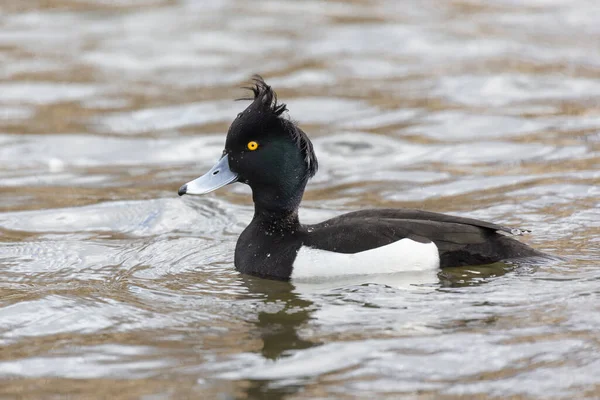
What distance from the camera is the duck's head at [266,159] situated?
7.03 meters

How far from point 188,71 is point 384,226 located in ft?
26.4

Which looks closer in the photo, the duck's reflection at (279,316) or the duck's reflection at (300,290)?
the duck's reflection at (279,316)

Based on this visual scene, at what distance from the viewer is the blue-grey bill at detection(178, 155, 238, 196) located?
714 cm

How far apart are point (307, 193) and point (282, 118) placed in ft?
8.57

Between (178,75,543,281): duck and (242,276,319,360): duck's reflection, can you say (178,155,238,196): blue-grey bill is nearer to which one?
(178,75,543,281): duck

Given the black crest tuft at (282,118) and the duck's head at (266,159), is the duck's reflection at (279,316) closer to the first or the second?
the duck's head at (266,159)

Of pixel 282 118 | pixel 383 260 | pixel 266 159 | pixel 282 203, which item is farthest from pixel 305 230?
pixel 282 118

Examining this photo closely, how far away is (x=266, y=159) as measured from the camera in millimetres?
7113

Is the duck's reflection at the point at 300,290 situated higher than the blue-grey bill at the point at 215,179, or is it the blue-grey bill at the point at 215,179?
the blue-grey bill at the point at 215,179

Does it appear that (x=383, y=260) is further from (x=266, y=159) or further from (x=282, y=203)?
(x=266, y=159)

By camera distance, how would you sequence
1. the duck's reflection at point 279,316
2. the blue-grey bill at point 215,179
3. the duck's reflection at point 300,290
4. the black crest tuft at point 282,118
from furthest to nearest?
1. the blue-grey bill at point 215,179
2. the black crest tuft at point 282,118
3. the duck's reflection at point 300,290
4. the duck's reflection at point 279,316

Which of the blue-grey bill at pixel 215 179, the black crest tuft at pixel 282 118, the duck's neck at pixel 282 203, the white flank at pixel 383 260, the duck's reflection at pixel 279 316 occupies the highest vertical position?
the black crest tuft at pixel 282 118

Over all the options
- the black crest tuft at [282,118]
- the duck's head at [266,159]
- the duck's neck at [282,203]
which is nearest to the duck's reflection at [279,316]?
the duck's neck at [282,203]

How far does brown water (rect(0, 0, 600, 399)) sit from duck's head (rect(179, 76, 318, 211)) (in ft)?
2.04
